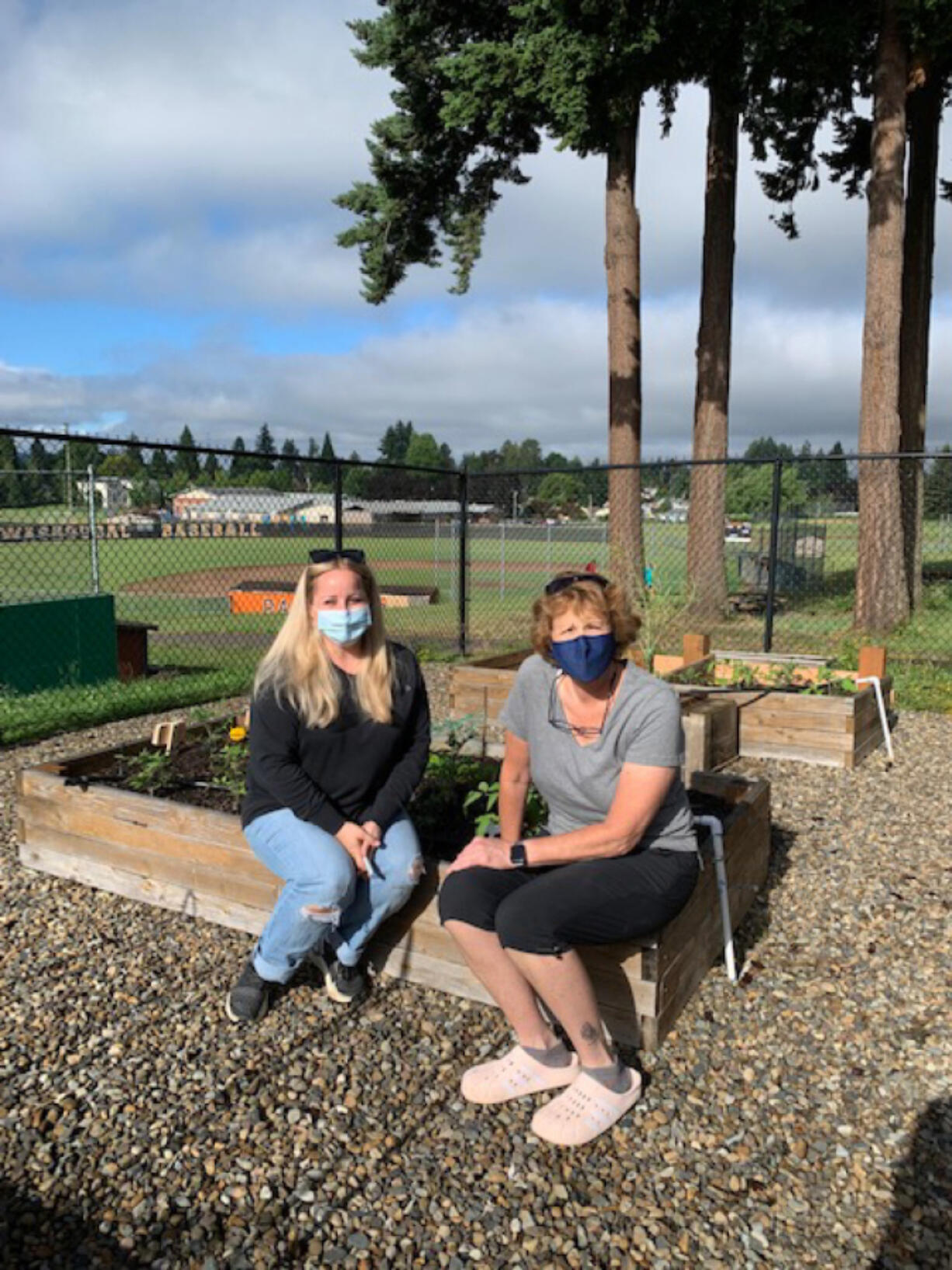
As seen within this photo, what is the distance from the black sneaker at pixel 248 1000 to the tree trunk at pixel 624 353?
32.2 feet

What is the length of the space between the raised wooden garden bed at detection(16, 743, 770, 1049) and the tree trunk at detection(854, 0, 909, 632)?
27.3 ft

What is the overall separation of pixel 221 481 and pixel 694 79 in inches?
346

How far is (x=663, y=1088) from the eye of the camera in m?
2.43

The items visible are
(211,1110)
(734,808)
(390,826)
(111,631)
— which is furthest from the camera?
(111,631)

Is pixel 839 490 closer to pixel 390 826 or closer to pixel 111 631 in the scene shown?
pixel 111 631

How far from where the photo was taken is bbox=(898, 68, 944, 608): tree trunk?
548 inches

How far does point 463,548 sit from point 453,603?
8798mm

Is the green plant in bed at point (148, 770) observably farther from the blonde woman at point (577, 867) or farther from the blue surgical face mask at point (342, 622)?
the blonde woman at point (577, 867)

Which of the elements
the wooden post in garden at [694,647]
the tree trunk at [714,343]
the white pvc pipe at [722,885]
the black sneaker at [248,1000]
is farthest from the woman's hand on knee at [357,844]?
the tree trunk at [714,343]

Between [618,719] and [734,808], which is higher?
[618,719]

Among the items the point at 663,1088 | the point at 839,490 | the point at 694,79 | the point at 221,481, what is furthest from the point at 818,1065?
the point at 839,490

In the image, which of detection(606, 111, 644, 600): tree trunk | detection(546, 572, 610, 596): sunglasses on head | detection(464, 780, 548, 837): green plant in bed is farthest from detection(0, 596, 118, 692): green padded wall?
detection(606, 111, 644, 600): tree trunk

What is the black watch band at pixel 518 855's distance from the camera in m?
2.42

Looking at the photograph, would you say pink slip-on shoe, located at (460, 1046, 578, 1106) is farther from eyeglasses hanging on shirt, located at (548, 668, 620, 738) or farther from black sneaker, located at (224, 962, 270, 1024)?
eyeglasses hanging on shirt, located at (548, 668, 620, 738)
